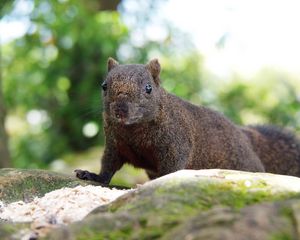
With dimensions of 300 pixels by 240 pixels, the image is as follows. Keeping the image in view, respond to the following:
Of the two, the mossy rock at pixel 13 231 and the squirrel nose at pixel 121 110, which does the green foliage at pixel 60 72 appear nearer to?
the squirrel nose at pixel 121 110

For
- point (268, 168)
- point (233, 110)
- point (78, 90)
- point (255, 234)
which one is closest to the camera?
point (255, 234)

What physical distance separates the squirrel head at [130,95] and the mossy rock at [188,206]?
1658 millimetres

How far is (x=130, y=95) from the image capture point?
20.4 ft

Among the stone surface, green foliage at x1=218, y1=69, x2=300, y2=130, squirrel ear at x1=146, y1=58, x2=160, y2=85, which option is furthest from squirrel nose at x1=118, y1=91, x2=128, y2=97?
green foliage at x1=218, y1=69, x2=300, y2=130

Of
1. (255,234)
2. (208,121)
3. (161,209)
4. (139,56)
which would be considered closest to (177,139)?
(208,121)

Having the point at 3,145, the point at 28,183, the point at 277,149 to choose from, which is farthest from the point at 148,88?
the point at 3,145

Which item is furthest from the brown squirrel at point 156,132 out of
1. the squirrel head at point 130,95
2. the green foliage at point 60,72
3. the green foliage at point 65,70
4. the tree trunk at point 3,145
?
the green foliage at point 60,72

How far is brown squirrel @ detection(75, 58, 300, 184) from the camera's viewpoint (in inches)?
248

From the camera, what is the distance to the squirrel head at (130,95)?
20.0 ft

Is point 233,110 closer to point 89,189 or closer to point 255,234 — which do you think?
point 89,189

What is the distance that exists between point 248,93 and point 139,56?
247cm

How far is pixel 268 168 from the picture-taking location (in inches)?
342

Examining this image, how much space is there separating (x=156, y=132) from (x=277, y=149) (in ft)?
8.62

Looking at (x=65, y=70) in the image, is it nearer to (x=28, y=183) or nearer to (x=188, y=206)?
(x=28, y=183)
